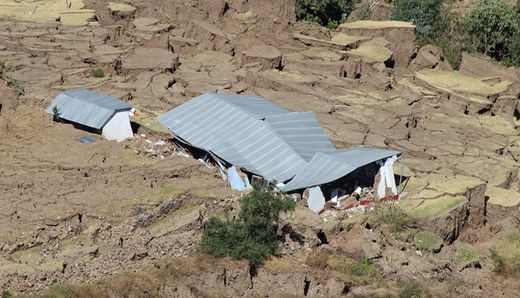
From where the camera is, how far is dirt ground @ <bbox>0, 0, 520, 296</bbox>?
714 inches

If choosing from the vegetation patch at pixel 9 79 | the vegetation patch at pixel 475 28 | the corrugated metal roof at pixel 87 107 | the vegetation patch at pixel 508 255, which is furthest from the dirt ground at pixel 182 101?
the vegetation patch at pixel 475 28

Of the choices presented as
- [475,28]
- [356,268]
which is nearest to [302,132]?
[356,268]

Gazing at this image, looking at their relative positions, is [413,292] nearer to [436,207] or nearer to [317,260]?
[317,260]

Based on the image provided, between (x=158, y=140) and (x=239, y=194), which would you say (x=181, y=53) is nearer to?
(x=158, y=140)

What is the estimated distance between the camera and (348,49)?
32469mm

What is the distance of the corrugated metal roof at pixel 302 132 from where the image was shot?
846 inches

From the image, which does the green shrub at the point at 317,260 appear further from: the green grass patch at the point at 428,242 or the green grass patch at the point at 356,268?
the green grass patch at the point at 428,242

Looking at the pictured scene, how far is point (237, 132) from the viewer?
871 inches

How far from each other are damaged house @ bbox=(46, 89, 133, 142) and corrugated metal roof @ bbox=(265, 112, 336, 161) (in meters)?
3.38

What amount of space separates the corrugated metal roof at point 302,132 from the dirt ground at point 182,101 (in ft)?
4.85

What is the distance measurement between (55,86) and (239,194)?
29.6 ft

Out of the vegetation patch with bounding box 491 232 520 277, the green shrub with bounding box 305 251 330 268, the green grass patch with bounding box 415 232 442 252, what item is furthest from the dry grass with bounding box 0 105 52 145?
the vegetation patch with bounding box 491 232 520 277

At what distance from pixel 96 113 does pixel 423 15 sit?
55.6 ft

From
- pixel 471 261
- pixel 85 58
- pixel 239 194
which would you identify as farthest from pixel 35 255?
pixel 85 58
